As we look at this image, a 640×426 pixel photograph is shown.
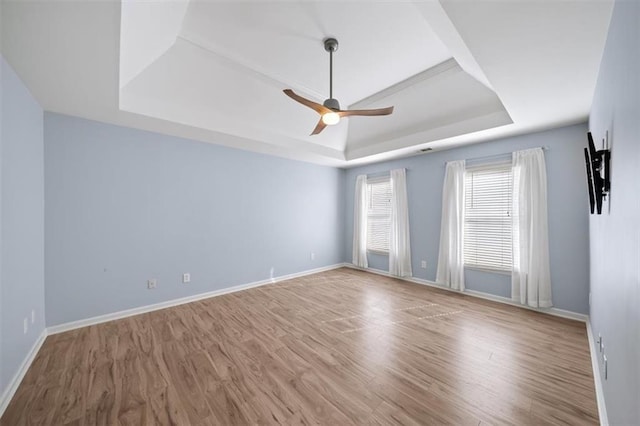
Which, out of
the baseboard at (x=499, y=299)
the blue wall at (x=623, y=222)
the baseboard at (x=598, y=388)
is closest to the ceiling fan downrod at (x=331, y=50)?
the blue wall at (x=623, y=222)

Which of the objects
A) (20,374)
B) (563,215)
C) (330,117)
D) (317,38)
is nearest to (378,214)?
(563,215)

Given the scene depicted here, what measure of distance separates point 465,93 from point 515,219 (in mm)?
1934

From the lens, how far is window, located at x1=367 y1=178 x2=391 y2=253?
5363mm

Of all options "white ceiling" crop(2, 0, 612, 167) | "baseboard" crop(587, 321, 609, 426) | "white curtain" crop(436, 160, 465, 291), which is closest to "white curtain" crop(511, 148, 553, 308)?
"white ceiling" crop(2, 0, 612, 167)

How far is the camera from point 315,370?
6.83ft

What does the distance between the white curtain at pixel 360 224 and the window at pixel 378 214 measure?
0.10 m

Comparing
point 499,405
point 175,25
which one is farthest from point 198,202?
point 499,405

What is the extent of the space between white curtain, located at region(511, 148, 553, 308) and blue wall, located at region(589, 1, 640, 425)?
193cm

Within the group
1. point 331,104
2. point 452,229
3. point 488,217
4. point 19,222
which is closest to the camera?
point 19,222

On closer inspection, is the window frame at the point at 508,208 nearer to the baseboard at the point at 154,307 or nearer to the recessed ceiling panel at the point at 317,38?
the recessed ceiling panel at the point at 317,38

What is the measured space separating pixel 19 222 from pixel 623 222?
166 inches

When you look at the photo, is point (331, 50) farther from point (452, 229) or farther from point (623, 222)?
point (452, 229)

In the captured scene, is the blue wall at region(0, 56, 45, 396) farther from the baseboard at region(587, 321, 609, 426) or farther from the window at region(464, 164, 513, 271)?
the window at region(464, 164, 513, 271)

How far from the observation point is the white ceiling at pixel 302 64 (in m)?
1.56
